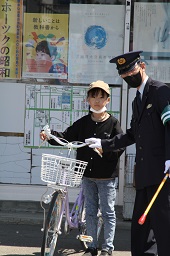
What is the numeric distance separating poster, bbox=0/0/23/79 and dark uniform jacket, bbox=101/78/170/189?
11.9ft

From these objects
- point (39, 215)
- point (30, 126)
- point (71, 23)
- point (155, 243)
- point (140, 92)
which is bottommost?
point (39, 215)

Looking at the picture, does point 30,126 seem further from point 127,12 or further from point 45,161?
point 45,161

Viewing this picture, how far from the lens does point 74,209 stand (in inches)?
234

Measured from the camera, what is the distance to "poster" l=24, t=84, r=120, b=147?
27.1 feet

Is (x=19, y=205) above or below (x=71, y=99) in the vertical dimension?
below

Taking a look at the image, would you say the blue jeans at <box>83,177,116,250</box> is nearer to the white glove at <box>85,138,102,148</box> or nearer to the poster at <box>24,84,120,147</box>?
the white glove at <box>85,138,102,148</box>

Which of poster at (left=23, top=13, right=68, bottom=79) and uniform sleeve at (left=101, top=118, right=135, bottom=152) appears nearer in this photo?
uniform sleeve at (left=101, top=118, right=135, bottom=152)

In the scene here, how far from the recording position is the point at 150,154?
489cm

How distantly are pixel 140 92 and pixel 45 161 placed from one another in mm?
1074

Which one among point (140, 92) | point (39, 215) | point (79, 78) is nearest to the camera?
point (140, 92)

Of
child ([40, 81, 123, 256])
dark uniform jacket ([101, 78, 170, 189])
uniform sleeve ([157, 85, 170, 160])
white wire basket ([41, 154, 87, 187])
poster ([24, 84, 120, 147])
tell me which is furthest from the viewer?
poster ([24, 84, 120, 147])

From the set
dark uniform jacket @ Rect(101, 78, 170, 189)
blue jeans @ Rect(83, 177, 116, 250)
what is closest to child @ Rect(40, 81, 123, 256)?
blue jeans @ Rect(83, 177, 116, 250)

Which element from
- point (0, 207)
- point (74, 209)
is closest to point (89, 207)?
point (74, 209)

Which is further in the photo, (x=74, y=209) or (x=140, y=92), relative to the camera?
(x=74, y=209)
